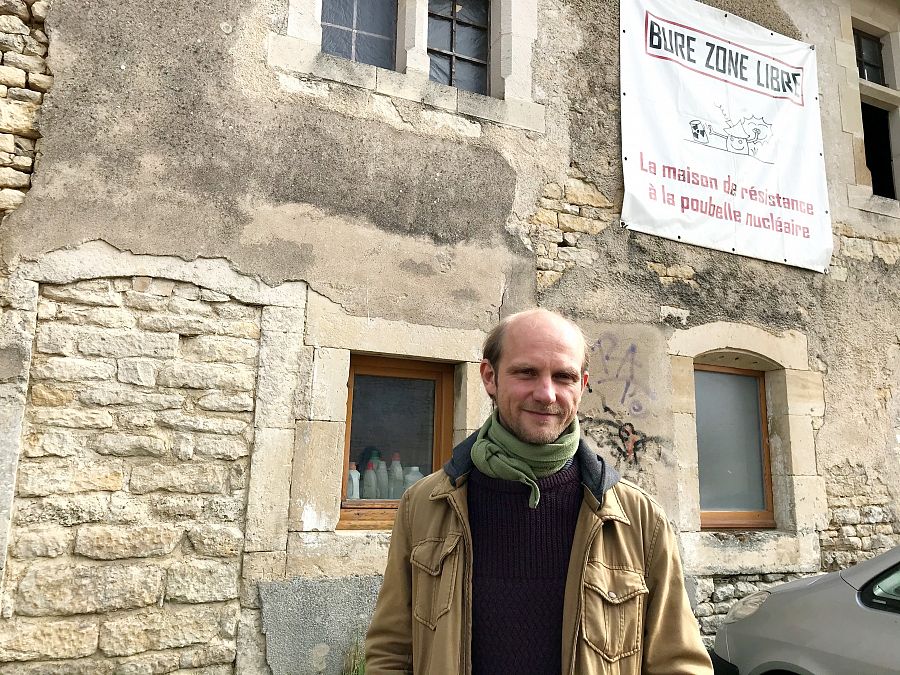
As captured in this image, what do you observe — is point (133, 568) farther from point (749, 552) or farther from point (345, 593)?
point (749, 552)

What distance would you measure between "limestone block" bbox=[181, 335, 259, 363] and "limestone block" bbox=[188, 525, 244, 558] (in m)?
0.92

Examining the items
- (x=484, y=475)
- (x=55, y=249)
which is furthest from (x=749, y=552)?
(x=55, y=249)

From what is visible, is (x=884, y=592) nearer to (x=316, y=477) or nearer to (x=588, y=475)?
(x=588, y=475)

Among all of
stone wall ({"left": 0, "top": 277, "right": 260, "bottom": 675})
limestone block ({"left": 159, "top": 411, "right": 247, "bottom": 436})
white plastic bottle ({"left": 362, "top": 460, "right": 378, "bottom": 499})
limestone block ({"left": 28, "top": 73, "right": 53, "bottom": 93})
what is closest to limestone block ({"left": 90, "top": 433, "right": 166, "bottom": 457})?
stone wall ({"left": 0, "top": 277, "right": 260, "bottom": 675})

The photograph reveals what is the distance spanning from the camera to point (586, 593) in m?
1.51

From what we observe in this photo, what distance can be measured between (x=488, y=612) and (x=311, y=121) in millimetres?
3483

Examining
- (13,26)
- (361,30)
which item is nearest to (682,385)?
Answer: (361,30)

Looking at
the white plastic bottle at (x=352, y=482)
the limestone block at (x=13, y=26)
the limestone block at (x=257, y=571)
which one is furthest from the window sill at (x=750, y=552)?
the limestone block at (x=13, y=26)

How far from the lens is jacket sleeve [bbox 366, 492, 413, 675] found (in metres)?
1.62

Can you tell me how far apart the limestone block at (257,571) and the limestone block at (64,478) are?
0.79 metres

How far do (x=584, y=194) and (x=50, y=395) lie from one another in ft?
12.2

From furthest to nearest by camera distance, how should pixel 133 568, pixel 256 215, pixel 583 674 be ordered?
pixel 256 215 → pixel 133 568 → pixel 583 674

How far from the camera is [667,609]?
61.2 inches

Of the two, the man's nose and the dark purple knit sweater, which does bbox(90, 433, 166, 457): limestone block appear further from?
the man's nose
